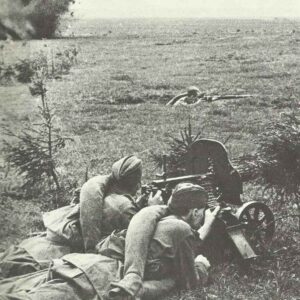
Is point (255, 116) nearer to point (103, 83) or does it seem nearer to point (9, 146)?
point (103, 83)

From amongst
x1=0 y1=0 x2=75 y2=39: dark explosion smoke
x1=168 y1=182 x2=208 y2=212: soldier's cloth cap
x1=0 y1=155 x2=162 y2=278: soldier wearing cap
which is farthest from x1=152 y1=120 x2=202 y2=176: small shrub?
x1=0 y1=0 x2=75 y2=39: dark explosion smoke

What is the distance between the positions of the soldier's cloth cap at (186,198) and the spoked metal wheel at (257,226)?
3.43 feet

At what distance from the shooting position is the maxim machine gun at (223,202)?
5.47m

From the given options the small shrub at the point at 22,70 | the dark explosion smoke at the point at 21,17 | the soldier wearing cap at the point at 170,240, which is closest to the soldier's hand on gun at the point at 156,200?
the soldier wearing cap at the point at 170,240

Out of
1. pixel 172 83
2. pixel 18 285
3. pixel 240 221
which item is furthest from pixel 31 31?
pixel 172 83

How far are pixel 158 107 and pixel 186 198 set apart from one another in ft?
30.0

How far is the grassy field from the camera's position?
17.5 ft

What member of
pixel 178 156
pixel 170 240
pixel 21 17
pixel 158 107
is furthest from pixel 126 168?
pixel 158 107

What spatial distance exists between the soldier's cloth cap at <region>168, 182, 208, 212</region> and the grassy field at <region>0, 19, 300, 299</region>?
71cm

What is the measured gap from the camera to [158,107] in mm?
13688

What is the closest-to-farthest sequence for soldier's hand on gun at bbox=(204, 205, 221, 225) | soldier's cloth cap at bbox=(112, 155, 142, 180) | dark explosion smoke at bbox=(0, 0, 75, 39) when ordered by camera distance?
dark explosion smoke at bbox=(0, 0, 75, 39), soldier's cloth cap at bbox=(112, 155, 142, 180), soldier's hand on gun at bbox=(204, 205, 221, 225)

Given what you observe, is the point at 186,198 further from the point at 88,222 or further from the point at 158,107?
the point at 158,107

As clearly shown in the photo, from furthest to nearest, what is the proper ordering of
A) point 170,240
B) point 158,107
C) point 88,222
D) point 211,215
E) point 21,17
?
point 158,107, point 211,215, point 88,222, point 170,240, point 21,17

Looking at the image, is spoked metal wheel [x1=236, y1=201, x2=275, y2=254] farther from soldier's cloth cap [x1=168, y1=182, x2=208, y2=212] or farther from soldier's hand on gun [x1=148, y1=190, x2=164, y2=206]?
soldier's cloth cap [x1=168, y1=182, x2=208, y2=212]
